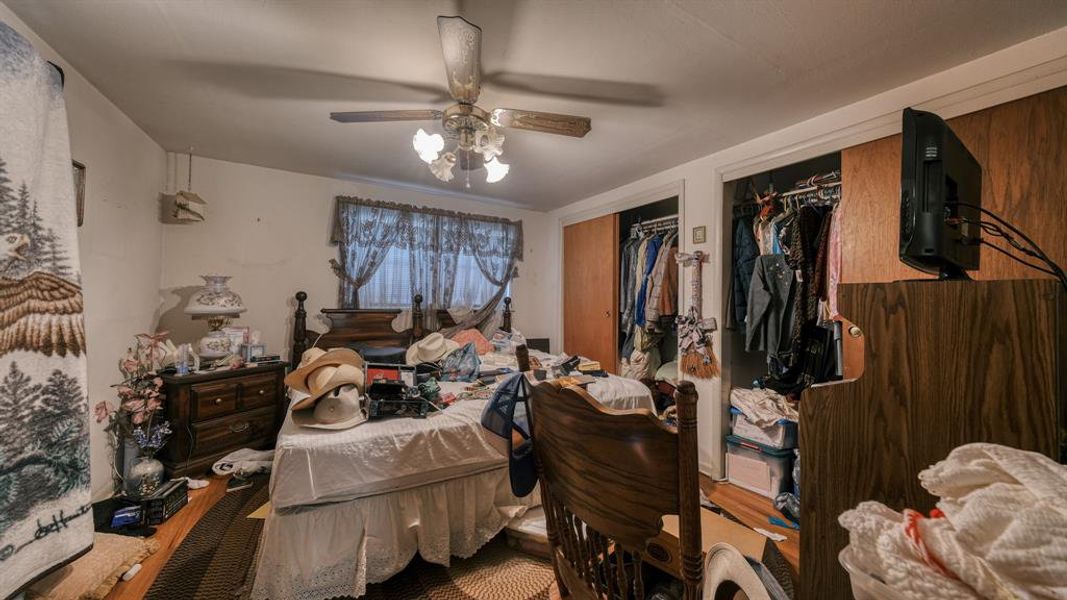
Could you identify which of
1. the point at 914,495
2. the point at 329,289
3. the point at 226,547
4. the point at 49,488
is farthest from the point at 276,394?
the point at 914,495

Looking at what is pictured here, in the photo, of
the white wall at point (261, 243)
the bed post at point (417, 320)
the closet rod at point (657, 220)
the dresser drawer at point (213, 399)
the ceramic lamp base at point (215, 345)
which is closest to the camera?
the dresser drawer at point (213, 399)

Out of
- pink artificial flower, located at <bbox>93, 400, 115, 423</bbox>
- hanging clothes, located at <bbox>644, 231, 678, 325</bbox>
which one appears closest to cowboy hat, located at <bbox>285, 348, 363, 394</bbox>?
pink artificial flower, located at <bbox>93, 400, 115, 423</bbox>

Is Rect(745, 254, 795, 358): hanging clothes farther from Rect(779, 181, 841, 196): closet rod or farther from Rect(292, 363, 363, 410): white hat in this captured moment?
Rect(292, 363, 363, 410): white hat

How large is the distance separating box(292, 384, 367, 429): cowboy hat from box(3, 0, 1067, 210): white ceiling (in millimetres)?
1503

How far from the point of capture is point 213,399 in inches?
93.7

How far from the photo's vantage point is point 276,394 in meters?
2.73

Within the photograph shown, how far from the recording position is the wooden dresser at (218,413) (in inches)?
88.6

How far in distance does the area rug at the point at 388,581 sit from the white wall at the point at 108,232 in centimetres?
86

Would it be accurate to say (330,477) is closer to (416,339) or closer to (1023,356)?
(1023,356)

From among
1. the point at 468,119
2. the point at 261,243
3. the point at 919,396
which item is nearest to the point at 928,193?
the point at 919,396

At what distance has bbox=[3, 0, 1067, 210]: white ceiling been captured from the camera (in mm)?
1344

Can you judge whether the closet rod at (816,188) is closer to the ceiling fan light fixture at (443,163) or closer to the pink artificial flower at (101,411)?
the ceiling fan light fixture at (443,163)

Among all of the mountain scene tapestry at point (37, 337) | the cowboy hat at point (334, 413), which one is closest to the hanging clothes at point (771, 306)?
the cowboy hat at point (334, 413)

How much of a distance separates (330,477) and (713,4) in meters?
2.27
